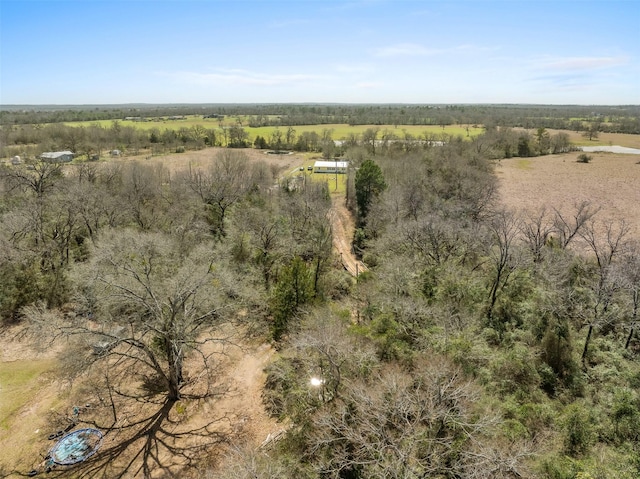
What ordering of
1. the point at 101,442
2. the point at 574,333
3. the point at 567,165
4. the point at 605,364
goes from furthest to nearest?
1. the point at 567,165
2. the point at 574,333
3. the point at 605,364
4. the point at 101,442

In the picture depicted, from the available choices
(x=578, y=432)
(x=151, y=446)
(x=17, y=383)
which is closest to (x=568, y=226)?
(x=578, y=432)

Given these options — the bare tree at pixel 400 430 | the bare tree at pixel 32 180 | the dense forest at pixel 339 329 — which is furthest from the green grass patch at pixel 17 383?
the bare tree at pixel 32 180

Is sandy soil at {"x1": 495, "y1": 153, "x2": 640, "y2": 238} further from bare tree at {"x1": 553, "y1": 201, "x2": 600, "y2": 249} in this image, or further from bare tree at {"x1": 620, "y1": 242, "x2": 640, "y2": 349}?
bare tree at {"x1": 620, "y1": 242, "x2": 640, "y2": 349}

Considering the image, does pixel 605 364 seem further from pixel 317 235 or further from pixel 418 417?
pixel 317 235

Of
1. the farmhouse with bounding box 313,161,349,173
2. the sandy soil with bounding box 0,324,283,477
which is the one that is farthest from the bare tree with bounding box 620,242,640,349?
the farmhouse with bounding box 313,161,349,173

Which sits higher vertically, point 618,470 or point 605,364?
point 618,470

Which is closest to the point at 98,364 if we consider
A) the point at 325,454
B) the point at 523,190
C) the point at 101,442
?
the point at 101,442

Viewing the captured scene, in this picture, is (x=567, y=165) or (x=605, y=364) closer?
(x=605, y=364)
